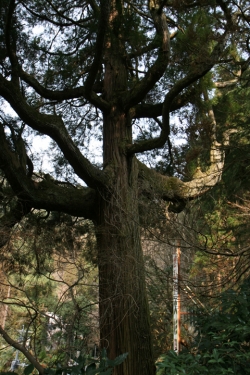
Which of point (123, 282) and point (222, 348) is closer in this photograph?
point (222, 348)

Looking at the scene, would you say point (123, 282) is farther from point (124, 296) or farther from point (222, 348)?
point (222, 348)

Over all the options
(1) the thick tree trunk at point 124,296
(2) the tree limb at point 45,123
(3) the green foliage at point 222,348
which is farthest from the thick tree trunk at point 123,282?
(3) the green foliage at point 222,348

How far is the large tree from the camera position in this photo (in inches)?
191

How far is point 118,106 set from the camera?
6.31 metres

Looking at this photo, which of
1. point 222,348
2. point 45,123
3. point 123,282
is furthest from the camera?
point 45,123

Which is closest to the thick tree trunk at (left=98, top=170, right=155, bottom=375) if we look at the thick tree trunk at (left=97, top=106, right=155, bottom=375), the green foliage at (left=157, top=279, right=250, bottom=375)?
the thick tree trunk at (left=97, top=106, right=155, bottom=375)

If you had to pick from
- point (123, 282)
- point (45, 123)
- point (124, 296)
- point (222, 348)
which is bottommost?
point (222, 348)

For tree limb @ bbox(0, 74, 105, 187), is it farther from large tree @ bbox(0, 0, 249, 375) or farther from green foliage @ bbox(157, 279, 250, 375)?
green foliage @ bbox(157, 279, 250, 375)

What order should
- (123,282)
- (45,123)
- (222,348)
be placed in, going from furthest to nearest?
(45,123) → (123,282) → (222,348)

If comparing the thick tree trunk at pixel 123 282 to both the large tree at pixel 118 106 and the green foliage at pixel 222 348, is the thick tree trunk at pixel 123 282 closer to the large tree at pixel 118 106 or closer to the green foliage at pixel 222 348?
the large tree at pixel 118 106

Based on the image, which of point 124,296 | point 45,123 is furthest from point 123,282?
point 45,123

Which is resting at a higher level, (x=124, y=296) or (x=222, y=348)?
(x=124, y=296)

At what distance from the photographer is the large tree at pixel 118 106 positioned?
191 inches

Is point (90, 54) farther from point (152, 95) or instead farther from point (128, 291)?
point (128, 291)
